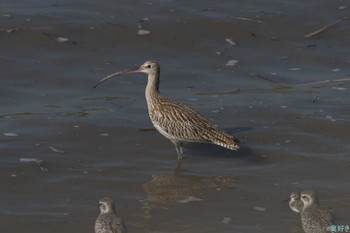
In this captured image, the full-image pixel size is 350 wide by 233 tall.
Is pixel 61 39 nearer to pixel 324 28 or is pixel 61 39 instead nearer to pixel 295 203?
pixel 324 28

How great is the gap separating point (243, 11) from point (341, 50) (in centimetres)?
204

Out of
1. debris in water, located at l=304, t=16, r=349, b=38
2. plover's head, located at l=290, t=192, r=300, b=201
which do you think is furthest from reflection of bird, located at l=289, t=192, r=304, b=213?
debris in water, located at l=304, t=16, r=349, b=38

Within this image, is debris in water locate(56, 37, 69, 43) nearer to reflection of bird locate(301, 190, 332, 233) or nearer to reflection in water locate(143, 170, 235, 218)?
reflection in water locate(143, 170, 235, 218)

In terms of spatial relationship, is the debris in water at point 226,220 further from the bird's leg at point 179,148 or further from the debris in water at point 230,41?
the debris in water at point 230,41

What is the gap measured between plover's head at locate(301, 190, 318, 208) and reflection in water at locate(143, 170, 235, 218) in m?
1.39

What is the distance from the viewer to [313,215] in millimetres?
10898

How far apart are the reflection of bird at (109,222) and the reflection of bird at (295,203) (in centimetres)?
189

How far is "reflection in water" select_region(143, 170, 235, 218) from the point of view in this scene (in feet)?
39.9

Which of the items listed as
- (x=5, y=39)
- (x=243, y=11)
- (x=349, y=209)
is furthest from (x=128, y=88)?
(x=349, y=209)

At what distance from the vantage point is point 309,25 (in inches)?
733

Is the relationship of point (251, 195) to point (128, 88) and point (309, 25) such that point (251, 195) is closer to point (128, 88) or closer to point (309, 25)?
point (128, 88)

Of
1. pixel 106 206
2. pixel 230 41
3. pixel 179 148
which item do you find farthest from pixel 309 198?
pixel 230 41

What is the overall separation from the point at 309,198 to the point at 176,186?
1.92m

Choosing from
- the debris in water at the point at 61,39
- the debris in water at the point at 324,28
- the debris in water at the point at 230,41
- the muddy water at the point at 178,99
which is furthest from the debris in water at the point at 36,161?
the debris in water at the point at 324,28
